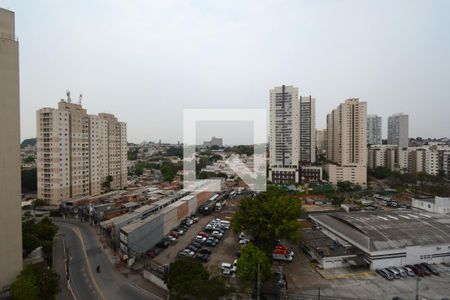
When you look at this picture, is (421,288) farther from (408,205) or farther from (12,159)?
(408,205)

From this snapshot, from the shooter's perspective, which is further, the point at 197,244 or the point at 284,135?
the point at 284,135

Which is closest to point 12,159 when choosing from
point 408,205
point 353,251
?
point 353,251

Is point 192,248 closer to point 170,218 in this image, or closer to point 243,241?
point 243,241

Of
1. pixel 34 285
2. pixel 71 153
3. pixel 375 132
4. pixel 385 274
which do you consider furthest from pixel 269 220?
pixel 375 132

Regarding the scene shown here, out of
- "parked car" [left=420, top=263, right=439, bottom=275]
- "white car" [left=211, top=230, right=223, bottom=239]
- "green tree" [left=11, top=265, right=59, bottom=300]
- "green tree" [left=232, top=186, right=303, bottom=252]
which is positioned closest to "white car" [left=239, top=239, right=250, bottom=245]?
"white car" [left=211, top=230, right=223, bottom=239]

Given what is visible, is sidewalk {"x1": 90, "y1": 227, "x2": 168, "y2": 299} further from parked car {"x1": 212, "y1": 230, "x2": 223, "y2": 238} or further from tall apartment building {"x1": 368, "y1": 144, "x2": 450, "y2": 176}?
tall apartment building {"x1": 368, "y1": 144, "x2": 450, "y2": 176}

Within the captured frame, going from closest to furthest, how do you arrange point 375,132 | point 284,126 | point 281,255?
1. point 281,255
2. point 284,126
3. point 375,132

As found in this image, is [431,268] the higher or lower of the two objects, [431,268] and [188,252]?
the lower

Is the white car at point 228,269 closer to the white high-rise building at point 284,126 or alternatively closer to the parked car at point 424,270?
the parked car at point 424,270
